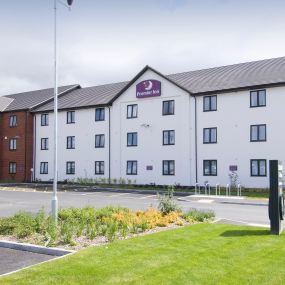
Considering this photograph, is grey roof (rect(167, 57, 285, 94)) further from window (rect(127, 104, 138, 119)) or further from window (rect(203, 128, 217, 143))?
window (rect(127, 104, 138, 119))

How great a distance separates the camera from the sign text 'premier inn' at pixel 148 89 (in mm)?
35438

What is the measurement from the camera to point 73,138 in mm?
41312

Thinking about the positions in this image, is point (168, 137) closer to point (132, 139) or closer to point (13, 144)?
point (132, 139)

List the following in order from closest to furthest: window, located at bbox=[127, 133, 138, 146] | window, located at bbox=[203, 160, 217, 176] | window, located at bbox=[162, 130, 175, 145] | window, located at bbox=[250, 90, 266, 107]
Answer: window, located at bbox=[250, 90, 266, 107] → window, located at bbox=[203, 160, 217, 176] → window, located at bbox=[162, 130, 175, 145] → window, located at bbox=[127, 133, 138, 146]

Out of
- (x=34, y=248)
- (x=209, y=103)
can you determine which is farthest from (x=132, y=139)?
(x=34, y=248)

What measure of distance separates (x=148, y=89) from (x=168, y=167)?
24.1 ft

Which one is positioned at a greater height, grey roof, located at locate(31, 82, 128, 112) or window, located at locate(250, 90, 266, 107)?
grey roof, located at locate(31, 82, 128, 112)

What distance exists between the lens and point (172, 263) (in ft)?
24.9

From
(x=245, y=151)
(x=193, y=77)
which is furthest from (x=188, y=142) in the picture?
(x=193, y=77)

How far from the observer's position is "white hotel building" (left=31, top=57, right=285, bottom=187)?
29.9 metres

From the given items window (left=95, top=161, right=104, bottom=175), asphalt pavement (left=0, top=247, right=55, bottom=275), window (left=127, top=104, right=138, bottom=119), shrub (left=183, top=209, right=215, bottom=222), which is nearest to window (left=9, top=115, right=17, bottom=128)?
window (left=95, top=161, right=104, bottom=175)

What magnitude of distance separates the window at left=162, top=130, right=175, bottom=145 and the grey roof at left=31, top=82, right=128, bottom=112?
281 inches

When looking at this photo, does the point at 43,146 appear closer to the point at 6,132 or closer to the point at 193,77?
the point at 6,132

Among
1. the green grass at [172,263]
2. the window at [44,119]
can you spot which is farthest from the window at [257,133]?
the window at [44,119]
